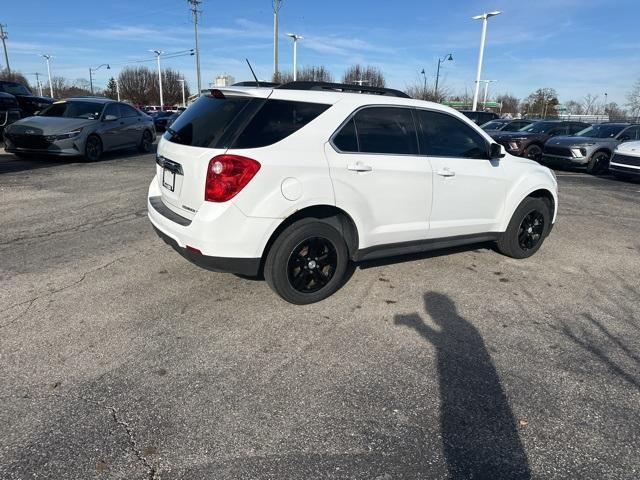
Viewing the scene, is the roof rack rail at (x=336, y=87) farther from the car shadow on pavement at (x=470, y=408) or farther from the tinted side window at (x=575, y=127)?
the tinted side window at (x=575, y=127)

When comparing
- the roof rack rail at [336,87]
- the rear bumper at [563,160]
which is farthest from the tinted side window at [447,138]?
the rear bumper at [563,160]

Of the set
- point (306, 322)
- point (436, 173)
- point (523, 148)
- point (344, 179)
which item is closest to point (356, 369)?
point (306, 322)

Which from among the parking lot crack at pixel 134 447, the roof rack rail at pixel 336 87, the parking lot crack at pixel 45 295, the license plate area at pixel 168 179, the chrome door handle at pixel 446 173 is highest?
the roof rack rail at pixel 336 87

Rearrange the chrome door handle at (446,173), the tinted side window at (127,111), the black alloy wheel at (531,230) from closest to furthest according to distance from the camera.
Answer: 1. the chrome door handle at (446,173)
2. the black alloy wheel at (531,230)
3. the tinted side window at (127,111)

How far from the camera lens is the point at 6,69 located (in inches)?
2506

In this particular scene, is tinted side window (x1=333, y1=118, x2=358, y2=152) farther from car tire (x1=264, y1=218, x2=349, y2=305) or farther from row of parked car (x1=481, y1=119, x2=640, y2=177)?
row of parked car (x1=481, y1=119, x2=640, y2=177)

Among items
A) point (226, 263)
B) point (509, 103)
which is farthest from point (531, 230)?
point (509, 103)

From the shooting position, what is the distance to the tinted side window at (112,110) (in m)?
12.5

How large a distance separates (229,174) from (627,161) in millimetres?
12870

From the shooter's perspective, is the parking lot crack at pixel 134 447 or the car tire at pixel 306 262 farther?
the car tire at pixel 306 262

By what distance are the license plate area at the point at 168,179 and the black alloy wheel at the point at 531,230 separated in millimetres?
3936

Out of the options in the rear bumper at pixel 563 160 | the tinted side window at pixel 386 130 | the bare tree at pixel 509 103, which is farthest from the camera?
the bare tree at pixel 509 103

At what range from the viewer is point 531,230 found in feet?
18.7

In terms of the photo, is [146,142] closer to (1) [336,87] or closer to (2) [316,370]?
(1) [336,87]
